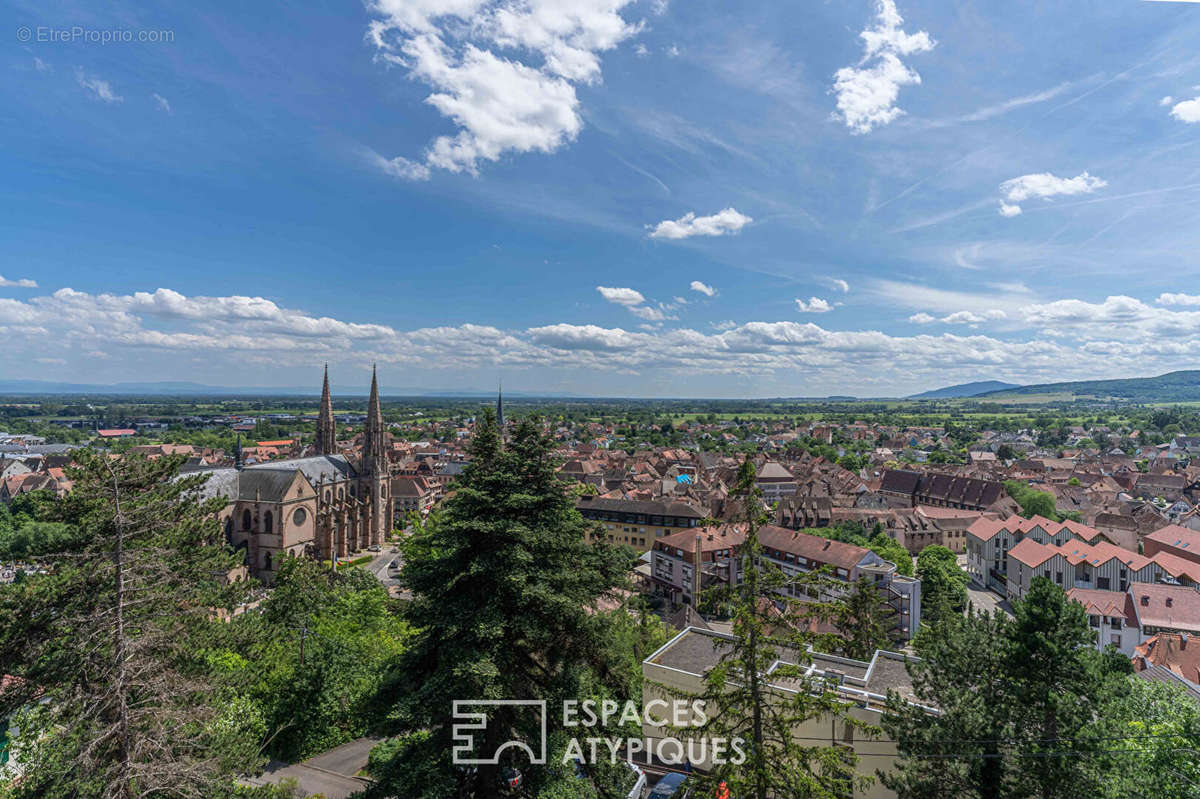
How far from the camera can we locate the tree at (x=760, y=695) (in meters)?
9.11

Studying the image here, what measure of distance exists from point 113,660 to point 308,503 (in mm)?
44447

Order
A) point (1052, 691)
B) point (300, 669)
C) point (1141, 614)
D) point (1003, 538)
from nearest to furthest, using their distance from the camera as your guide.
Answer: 1. point (1052, 691)
2. point (300, 669)
3. point (1141, 614)
4. point (1003, 538)

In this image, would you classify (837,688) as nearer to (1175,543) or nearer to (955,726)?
(955,726)

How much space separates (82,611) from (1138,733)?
22529 millimetres

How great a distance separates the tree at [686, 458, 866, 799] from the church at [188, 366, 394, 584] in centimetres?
4241

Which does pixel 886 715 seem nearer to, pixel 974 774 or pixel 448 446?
pixel 974 774

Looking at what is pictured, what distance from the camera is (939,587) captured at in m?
41.2

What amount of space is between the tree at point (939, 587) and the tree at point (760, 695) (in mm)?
30754

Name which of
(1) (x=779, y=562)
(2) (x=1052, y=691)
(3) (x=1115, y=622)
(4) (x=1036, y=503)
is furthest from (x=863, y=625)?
(4) (x=1036, y=503)

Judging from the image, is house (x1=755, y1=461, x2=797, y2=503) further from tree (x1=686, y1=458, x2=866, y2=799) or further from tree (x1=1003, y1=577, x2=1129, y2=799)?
tree (x1=686, y1=458, x2=866, y2=799)

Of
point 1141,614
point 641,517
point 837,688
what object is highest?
point 837,688

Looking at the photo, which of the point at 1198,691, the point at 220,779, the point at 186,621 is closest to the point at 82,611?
the point at 186,621

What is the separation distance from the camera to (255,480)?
4944 cm

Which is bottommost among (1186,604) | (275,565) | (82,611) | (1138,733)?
(275,565)
